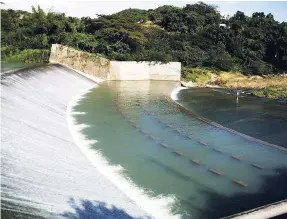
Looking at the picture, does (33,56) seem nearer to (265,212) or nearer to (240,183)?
(240,183)

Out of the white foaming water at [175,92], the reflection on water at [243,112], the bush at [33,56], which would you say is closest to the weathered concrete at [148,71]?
the white foaming water at [175,92]

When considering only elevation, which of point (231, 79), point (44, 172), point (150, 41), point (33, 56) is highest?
point (150, 41)

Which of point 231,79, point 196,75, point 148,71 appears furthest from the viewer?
point 231,79

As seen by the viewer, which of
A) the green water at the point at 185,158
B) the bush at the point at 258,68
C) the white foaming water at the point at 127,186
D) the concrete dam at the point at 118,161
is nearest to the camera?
the concrete dam at the point at 118,161

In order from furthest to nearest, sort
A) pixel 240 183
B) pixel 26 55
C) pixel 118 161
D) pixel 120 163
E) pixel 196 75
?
pixel 196 75 → pixel 26 55 → pixel 118 161 → pixel 120 163 → pixel 240 183

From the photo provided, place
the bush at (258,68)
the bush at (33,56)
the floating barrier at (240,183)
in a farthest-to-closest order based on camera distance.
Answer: the bush at (258,68), the bush at (33,56), the floating barrier at (240,183)

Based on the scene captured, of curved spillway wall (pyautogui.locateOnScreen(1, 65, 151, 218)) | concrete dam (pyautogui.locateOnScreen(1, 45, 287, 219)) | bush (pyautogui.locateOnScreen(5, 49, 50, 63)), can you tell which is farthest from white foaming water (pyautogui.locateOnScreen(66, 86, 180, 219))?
bush (pyautogui.locateOnScreen(5, 49, 50, 63))

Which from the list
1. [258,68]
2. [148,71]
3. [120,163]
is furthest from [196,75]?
[120,163]

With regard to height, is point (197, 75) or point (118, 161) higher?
point (197, 75)

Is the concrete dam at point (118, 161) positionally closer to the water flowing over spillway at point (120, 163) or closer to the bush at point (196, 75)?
the water flowing over spillway at point (120, 163)
